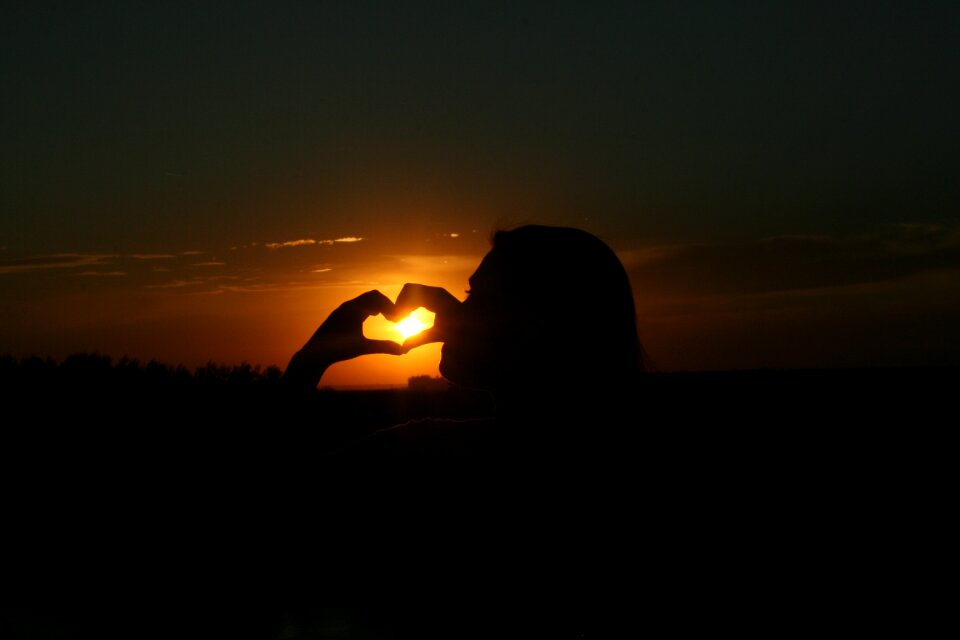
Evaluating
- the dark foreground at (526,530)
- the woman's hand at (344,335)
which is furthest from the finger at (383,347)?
the dark foreground at (526,530)

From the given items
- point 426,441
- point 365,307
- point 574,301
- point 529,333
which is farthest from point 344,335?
point 426,441

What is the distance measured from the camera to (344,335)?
1.63m

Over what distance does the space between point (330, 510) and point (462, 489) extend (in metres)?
0.46

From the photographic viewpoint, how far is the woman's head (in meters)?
1.73

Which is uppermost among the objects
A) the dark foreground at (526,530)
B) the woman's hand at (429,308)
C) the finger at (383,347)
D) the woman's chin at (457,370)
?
the woman's hand at (429,308)

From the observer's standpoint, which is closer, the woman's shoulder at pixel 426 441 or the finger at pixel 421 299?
the finger at pixel 421 299

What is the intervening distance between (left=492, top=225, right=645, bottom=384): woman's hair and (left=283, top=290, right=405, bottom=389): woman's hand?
30cm

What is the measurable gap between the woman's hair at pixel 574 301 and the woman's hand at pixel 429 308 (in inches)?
5.7

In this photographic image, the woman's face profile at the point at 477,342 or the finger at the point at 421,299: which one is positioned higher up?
the finger at the point at 421,299

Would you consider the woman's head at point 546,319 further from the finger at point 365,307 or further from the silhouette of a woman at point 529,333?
the finger at point 365,307

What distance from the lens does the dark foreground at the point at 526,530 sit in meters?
1.73

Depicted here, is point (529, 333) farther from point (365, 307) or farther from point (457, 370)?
point (365, 307)

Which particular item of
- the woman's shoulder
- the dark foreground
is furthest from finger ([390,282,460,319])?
the woman's shoulder

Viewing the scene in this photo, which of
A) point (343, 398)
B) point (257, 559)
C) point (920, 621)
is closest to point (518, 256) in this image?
point (920, 621)
